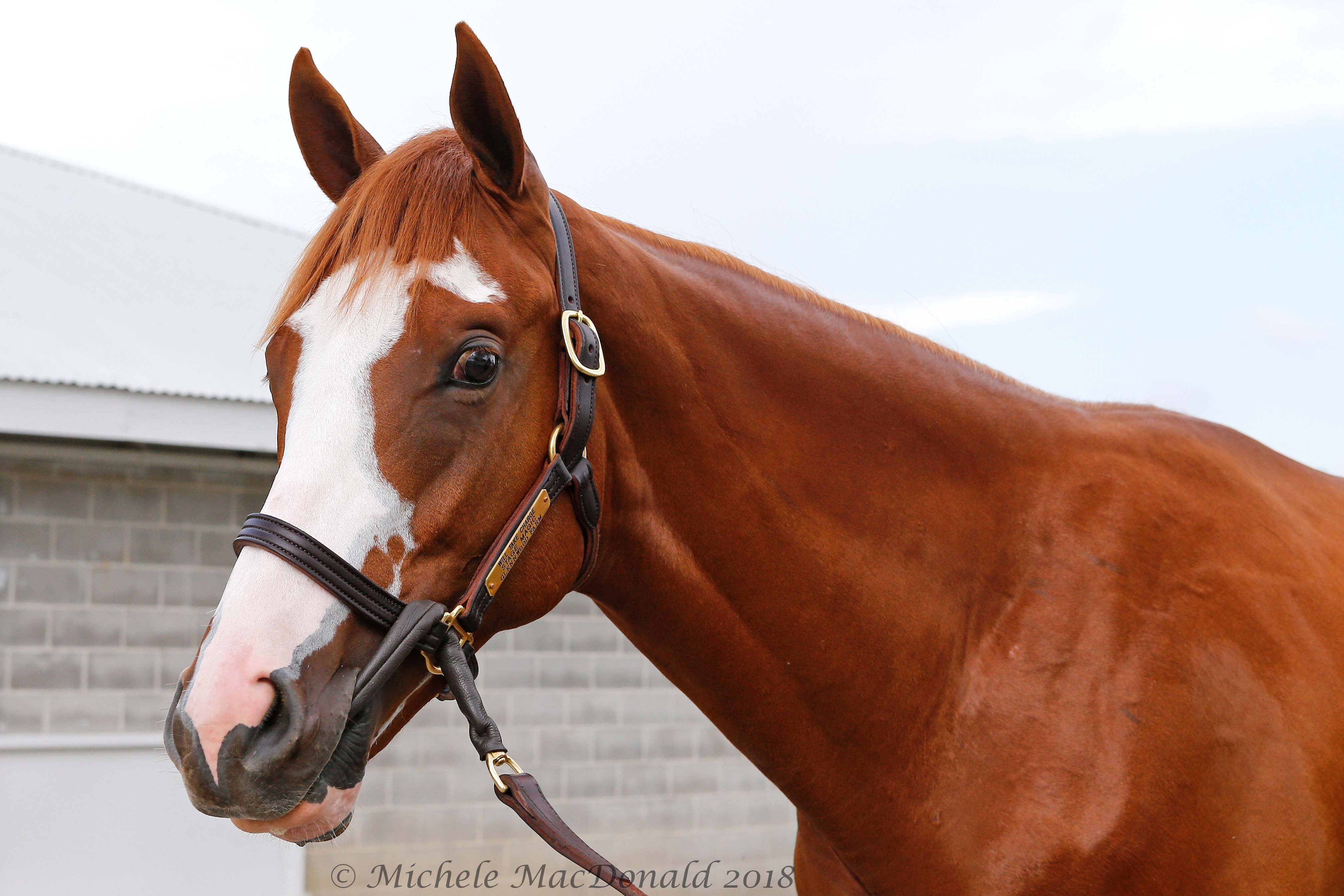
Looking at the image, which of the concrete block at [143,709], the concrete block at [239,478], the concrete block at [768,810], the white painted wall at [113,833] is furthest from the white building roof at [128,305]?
the concrete block at [768,810]

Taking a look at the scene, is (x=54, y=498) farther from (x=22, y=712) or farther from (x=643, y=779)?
(x=643, y=779)

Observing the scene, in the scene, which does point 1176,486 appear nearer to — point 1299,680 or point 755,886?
point 1299,680

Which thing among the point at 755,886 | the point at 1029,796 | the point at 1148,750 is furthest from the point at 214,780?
the point at 755,886

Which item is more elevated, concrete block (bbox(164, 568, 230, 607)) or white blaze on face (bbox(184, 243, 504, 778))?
white blaze on face (bbox(184, 243, 504, 778))

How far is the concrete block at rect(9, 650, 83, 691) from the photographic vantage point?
18.2ft

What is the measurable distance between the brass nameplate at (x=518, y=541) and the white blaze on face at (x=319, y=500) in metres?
0.16

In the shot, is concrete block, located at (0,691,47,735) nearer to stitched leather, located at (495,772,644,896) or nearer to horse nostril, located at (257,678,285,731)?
stitched leather, located at (495,772,644,896)

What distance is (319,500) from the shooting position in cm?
151

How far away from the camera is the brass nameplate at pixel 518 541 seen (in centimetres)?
168

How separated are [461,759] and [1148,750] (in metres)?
5.27

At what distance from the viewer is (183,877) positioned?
220 inches

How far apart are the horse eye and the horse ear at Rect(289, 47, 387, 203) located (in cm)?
60

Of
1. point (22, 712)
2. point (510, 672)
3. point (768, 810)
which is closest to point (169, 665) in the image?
point (22, 712)

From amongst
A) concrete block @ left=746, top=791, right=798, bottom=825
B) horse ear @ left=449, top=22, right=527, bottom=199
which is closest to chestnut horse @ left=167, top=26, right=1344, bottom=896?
horse ear @ left=449, top=22, right=527, bottom=199
